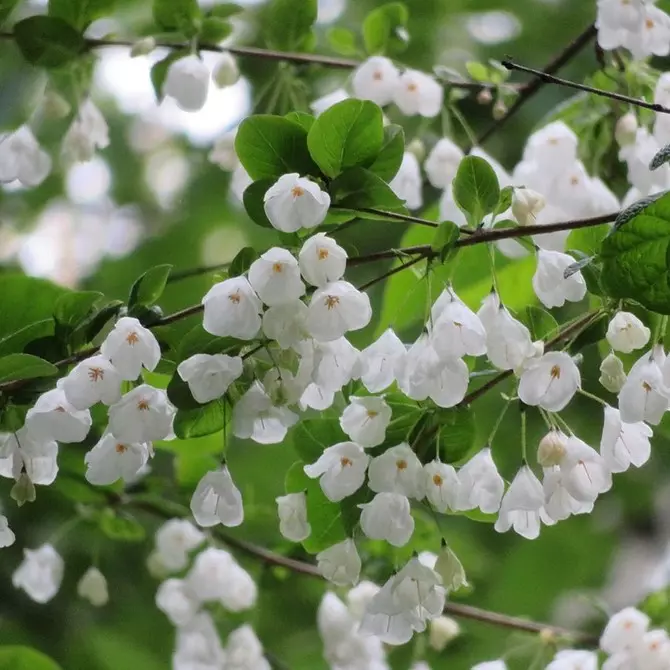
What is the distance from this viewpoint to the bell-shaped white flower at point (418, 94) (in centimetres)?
80

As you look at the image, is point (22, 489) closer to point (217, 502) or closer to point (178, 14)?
point (217, 502)

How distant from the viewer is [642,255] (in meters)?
0.45

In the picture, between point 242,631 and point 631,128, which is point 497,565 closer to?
point 242,631

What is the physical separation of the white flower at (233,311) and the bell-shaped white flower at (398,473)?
0.36 ft

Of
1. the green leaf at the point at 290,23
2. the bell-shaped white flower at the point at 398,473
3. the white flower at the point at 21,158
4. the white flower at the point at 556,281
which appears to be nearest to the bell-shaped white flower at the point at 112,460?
the bell-shaped white flower at the point at 398,473

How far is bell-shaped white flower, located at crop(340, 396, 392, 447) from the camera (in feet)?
1.71

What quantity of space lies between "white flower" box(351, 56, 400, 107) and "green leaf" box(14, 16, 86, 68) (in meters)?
0.23

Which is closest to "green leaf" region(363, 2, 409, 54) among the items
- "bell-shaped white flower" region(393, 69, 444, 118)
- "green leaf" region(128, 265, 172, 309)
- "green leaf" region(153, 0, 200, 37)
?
"bell-shaped white flower" region(393, 69, 444, 118)

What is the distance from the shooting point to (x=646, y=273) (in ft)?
1.46

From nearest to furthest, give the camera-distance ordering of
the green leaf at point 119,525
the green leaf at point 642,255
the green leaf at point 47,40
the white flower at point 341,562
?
the green leaf at point 642,255 → the white flower at point 341,562 → the green leaf at point 47,40 → the green leaf at point 119,525

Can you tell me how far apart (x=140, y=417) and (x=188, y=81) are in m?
0.37

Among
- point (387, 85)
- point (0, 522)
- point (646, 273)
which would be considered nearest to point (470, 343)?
point (646, 273)

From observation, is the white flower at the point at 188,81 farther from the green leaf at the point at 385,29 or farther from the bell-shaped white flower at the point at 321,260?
the bell-shaped white flower at the point at 321,260

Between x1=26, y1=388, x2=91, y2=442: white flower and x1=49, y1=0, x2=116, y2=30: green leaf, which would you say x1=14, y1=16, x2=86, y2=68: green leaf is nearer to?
x1=49, y1=0, x2=116, y2=30: green leaf
